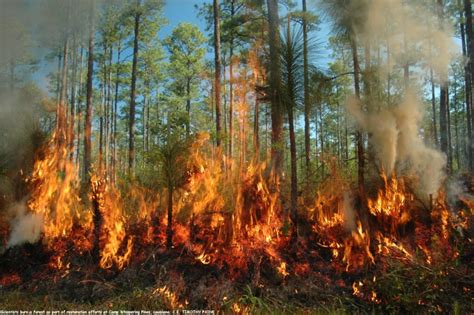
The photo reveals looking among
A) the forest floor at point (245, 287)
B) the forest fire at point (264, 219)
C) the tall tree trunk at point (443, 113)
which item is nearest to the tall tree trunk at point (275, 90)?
the forest fire at point (264, 219)

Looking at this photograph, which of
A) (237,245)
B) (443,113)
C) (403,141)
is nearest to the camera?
(237,245)

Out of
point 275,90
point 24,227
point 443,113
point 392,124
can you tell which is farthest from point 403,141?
point 443,113

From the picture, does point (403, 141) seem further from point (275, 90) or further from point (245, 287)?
point (245, 287)

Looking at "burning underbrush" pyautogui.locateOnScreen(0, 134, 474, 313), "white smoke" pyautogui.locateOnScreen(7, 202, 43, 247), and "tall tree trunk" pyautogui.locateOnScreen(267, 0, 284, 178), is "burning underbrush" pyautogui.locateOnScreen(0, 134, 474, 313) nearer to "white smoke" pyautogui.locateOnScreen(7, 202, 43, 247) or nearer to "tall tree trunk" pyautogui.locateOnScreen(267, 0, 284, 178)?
"white smoke" pyautogui.locateOnScreen(7, 202, 43, 247)

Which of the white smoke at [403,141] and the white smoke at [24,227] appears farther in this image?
the white smoke at [403,141]

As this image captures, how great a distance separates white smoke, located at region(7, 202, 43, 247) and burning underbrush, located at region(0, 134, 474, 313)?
0.02 metres

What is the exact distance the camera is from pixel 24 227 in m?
6.18

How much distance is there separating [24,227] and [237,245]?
4066 millimetres

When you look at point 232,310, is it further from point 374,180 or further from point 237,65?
point 237,65

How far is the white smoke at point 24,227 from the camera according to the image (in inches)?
242

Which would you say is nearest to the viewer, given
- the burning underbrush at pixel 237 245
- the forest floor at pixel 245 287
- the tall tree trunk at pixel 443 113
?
the forest floor at pixel 245 287

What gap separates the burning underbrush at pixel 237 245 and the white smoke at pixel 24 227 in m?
0.02

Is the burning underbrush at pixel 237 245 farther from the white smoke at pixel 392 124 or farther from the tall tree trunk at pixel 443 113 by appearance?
the tall tree trunk at pixel 443 113

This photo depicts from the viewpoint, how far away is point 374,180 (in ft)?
22.0
